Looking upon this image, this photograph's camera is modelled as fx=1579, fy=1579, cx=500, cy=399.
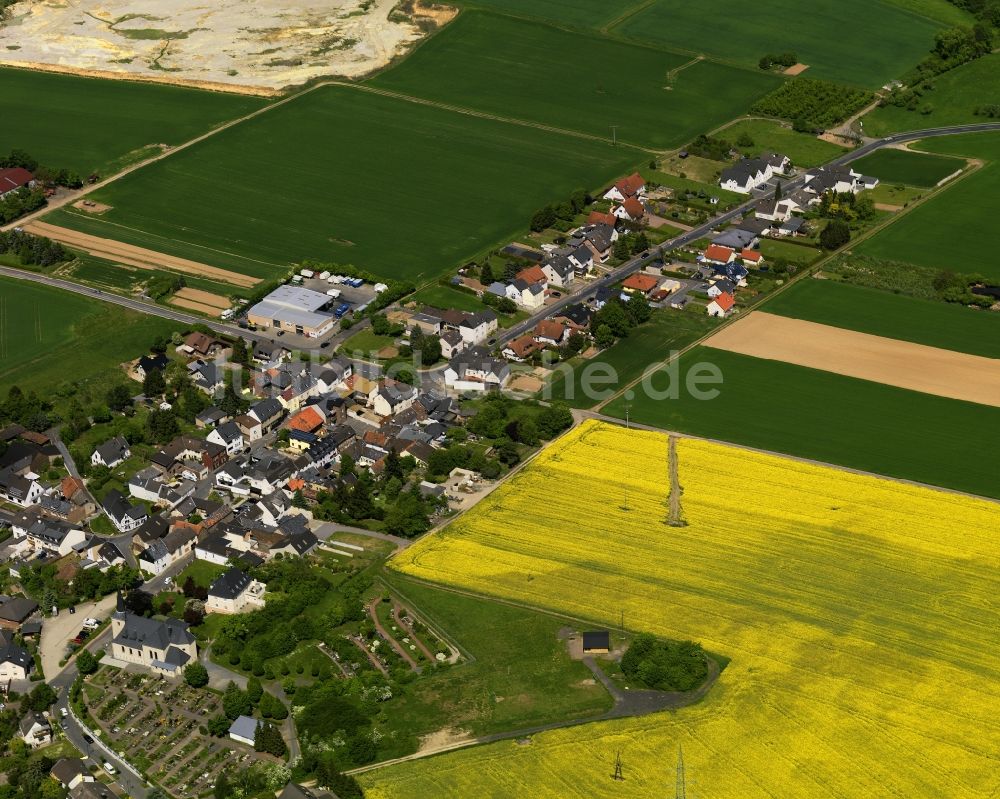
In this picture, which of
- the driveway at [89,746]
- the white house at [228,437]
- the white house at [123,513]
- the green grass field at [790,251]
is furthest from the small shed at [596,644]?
the green grass field at [790,251]

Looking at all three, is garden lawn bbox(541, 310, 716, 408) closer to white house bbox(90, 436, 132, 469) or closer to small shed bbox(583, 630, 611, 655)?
small shed bbox(583, 630, 611, 655)

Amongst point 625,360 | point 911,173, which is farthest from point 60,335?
point 911,173

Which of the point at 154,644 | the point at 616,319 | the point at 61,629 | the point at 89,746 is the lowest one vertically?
the point at 61,629

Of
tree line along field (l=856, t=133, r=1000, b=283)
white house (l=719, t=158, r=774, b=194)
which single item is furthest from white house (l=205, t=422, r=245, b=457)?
white house (l=719, t=158, r=774, b=194)

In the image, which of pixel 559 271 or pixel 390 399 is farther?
pixel 559 271

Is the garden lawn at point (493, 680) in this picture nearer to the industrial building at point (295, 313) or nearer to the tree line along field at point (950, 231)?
the industrial building at point (295, 313)

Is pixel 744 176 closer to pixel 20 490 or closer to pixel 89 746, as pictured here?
pixel 20 490

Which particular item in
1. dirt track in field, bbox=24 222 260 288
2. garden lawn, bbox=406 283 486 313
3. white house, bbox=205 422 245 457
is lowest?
white house, bbox=205 422 245 457
